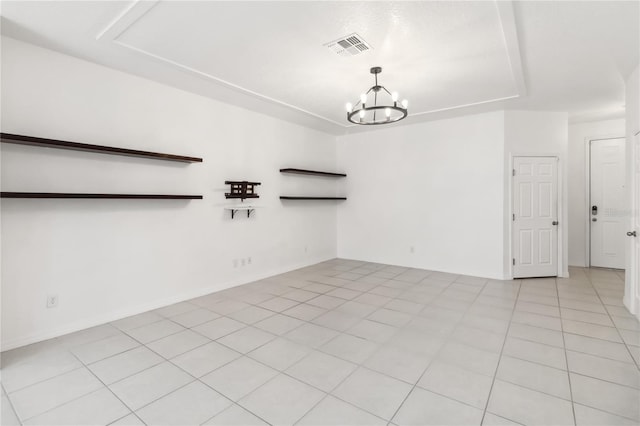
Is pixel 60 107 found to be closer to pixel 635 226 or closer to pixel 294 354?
pixel 294 354

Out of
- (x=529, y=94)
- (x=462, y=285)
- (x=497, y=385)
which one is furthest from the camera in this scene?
(x=462, y=285)

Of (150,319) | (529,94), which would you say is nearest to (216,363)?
(150,319)

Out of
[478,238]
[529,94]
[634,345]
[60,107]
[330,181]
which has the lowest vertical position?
[634,345]

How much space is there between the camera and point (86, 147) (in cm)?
313

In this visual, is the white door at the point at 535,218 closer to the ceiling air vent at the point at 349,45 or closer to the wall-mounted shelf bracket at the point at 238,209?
the ceiling air vent at the point at 349,45

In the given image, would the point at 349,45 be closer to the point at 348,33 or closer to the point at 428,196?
the point at 348,33

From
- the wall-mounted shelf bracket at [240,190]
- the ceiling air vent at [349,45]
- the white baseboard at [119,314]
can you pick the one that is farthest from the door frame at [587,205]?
the wall-mounted shelf bracket at [240,190]

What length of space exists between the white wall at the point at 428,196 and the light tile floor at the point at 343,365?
4.87ft

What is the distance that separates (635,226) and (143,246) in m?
5.77

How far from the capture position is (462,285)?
4.84 metres

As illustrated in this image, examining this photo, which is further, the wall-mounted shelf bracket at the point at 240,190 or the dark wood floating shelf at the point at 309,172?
the dark wood floating shelf at the point at 309,172

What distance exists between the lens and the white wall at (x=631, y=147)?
11.3 ft

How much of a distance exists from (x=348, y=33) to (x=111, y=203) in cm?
310

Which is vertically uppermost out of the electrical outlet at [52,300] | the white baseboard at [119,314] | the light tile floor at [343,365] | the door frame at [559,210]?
the door frame at [559,210]
